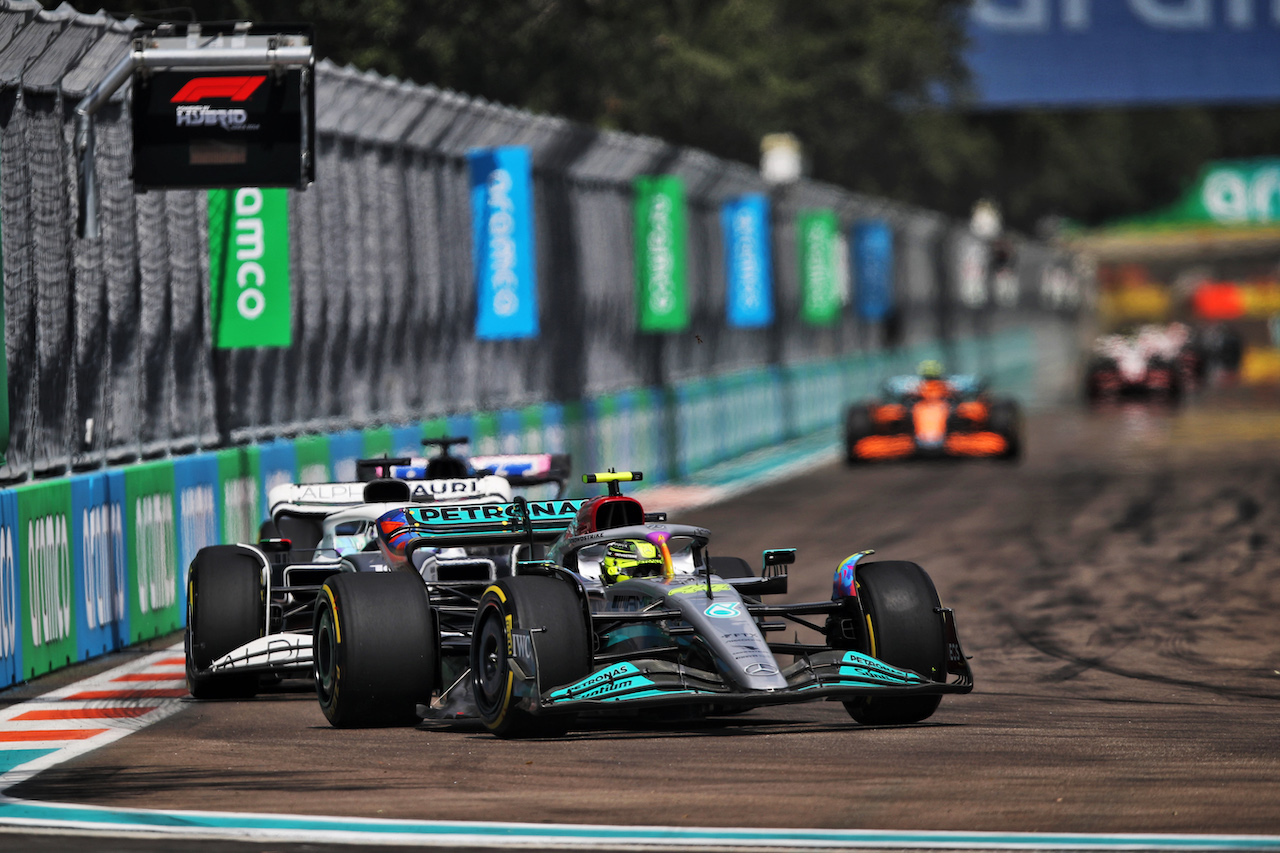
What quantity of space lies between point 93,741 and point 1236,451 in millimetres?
21051

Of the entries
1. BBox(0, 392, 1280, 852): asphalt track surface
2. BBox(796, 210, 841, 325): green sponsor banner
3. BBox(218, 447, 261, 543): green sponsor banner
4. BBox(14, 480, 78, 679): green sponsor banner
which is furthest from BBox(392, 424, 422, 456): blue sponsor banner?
BBox(796, 210, 841, 325): green sponsor banner

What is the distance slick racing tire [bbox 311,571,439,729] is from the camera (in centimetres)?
914

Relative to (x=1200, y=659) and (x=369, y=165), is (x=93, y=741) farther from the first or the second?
(x=369, y=165)

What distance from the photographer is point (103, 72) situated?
1319 cm

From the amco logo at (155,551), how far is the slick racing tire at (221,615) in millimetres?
2283

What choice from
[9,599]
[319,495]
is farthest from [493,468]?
[9,599]

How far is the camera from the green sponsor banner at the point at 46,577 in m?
11.1

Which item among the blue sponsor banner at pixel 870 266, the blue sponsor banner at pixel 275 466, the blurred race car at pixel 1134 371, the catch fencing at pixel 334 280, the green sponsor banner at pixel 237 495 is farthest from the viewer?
the blue sponsor banner at pixel 870 266

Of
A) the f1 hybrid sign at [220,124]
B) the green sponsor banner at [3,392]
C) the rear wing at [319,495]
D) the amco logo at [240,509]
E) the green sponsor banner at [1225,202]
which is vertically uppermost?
the green sponsor banner at [1225,202]

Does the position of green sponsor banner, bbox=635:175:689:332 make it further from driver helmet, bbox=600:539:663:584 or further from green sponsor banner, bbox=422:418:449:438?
driver helmet, bbox=600:539:663:584

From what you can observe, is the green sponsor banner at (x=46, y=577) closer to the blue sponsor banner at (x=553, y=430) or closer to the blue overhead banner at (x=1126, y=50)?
the blue sponsor banner at (x=553, y=430)

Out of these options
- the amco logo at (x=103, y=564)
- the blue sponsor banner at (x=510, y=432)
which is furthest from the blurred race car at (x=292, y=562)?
the blue sponsor banner at (x=510, y=432)

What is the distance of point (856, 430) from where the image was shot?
2695 cm

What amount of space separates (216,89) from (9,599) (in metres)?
3.52
